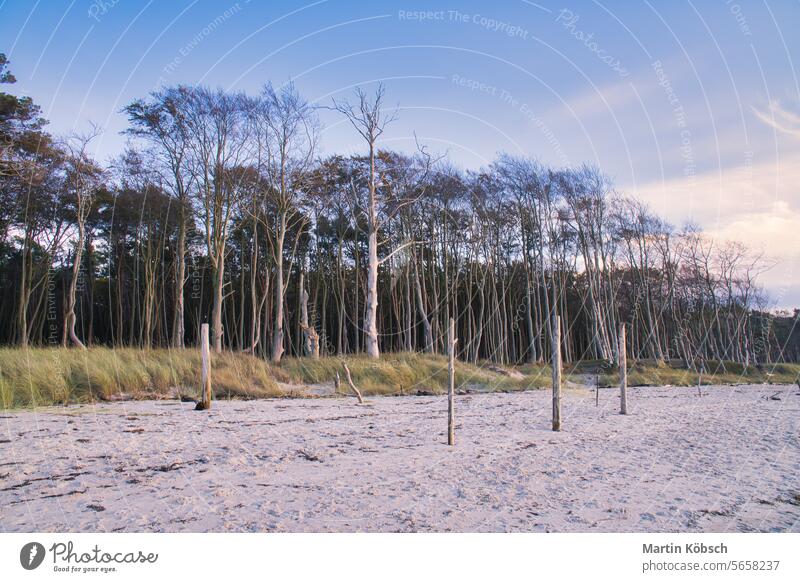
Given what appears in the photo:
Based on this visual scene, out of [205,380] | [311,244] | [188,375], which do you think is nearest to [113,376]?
[188,375]

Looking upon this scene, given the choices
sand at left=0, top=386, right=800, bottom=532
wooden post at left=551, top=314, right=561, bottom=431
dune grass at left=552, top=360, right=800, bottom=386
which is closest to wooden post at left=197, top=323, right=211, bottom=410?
sand at left=0, top=386, right=800, bottom=532

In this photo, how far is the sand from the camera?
4410 mm

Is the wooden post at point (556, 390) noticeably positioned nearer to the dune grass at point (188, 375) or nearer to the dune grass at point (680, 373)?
the dune grass at point (188, 375)

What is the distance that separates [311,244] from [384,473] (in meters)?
29.0

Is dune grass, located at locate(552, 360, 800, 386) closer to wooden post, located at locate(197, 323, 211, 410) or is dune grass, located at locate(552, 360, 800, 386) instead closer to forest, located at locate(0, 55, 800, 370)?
forest, located at locate(0, 55, 800, 370)

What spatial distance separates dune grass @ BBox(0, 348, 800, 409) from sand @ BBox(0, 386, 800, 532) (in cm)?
139

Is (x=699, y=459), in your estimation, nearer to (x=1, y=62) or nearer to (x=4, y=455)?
(x=4, y=455)

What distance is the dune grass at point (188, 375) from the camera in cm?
1099

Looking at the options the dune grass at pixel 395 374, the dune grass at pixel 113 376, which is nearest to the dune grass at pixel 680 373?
the dune grass at pixel 395 374

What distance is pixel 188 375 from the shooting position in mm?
13336

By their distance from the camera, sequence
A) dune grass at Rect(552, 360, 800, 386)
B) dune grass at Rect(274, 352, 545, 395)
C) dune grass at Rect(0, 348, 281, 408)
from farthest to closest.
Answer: dune grass at Rect(552, 360, 800, 386), dune grass at Rect(274, 352, 545, 395), dune grass at Rect(0, 348, 281, 408)
